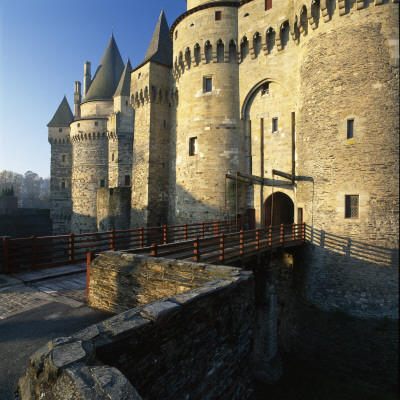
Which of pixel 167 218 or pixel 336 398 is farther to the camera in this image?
pixel 167 218

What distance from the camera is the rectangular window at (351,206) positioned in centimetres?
1217

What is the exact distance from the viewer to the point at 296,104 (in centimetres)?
1548

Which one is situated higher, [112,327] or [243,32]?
[243,32]

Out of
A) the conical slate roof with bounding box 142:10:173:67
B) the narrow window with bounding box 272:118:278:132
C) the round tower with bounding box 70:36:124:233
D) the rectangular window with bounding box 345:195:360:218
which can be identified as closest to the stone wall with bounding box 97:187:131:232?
the round tower with bounding box 70:36:124:233

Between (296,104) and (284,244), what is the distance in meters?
7.96

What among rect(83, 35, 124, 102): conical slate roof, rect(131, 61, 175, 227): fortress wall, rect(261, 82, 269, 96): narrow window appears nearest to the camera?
rect(261, 82, 269, 96): narrow window

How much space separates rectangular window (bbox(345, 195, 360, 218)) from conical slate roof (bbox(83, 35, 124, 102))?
29972 millimetres

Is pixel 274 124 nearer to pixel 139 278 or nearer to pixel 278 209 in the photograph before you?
pixel 278 209

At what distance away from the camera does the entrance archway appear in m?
17.3

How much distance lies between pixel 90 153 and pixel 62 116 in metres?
11.3

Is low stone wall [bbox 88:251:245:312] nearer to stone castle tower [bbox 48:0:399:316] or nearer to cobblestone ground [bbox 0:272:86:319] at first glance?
cobblestone ground [bbox 0:272:86:319]

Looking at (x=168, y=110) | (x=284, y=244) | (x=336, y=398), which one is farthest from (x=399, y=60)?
(x=168, y=110)

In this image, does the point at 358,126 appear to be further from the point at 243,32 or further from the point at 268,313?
the point at 243,32

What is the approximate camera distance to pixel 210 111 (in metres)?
18.1
